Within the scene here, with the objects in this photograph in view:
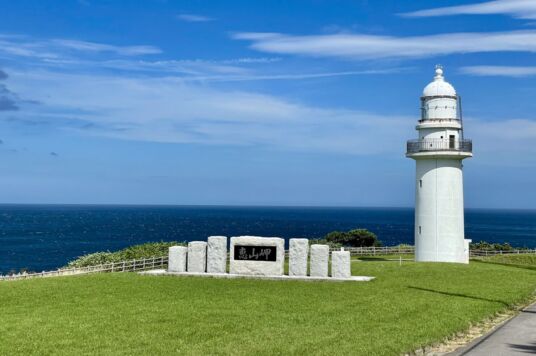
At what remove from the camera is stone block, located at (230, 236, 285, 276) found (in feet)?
90.3

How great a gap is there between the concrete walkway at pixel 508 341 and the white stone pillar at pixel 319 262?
1041cm

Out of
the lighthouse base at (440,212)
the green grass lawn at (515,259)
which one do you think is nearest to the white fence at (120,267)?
the lighthouse base at (440,212)

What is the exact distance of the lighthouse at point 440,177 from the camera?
34.8m

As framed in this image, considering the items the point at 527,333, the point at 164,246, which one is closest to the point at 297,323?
the point at 527,333

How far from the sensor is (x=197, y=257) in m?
28.7

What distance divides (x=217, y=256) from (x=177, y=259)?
2.00 metres

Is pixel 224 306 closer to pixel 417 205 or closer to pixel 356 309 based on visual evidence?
pixel 356 309

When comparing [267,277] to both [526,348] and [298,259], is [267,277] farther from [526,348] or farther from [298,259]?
[526,348]

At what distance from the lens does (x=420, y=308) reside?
18.6m

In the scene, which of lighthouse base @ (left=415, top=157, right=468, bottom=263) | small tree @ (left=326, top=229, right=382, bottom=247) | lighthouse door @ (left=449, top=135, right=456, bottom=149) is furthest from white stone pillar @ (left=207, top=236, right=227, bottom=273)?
small tree @ (left=326, top=229, right=382, bottom=247)

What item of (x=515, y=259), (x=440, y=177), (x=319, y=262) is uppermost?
(x=440, y=177)

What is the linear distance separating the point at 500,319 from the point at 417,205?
1826 cm

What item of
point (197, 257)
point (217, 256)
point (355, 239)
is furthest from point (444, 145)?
point (355, 239)

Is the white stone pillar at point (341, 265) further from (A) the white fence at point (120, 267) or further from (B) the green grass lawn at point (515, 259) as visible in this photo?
(B) the green grass lawn at point (515, 259)
